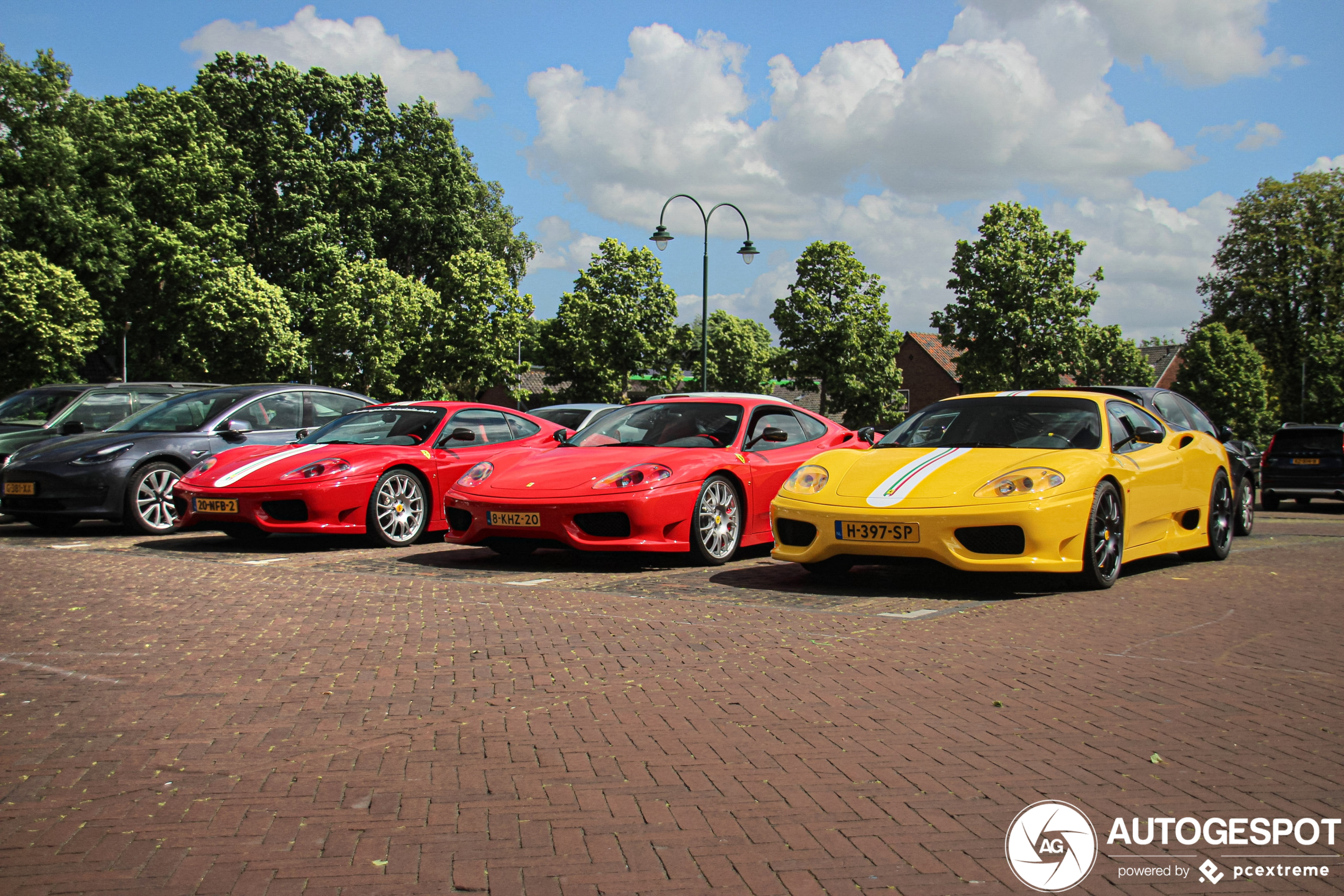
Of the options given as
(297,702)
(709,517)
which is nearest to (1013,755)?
(297,702)

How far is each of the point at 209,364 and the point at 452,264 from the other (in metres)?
10.7

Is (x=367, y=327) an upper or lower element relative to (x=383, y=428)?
upper

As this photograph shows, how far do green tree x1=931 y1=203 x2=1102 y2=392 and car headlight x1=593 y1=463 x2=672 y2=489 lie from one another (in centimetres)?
3623

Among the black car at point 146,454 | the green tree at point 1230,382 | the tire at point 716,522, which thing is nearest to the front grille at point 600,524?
the tire at point 716,522

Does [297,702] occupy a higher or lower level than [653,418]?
lower

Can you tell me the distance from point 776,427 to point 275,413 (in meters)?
5.98

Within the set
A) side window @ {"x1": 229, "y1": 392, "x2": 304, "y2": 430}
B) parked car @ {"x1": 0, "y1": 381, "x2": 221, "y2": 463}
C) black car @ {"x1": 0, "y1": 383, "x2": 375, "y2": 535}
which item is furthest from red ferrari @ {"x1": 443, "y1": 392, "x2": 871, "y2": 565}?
parked car @ {"x1": 0, "y1": 381, "x2": 221, "y2": 463}

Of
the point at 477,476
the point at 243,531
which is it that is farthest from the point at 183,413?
the point at 477,476

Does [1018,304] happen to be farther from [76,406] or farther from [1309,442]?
[76,406]

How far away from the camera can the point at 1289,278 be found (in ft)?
192

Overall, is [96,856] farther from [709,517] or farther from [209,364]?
[209,364]

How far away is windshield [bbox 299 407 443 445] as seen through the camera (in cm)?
1046

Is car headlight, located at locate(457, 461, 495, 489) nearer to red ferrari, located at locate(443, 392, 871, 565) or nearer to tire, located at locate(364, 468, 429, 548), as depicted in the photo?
red ferrari, located at locate(443, 392, 871, 565)

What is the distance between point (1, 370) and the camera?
39594mm
